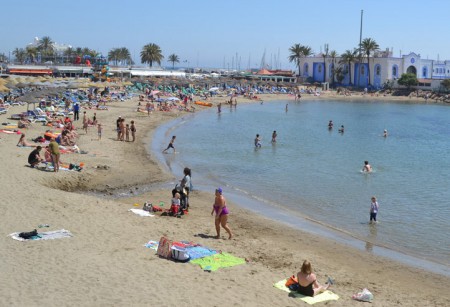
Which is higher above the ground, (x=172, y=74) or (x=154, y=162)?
(x=172, y=74)

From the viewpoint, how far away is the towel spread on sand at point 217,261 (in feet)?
33.4

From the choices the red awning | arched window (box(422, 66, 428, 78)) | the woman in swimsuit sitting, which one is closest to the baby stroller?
the woman in swimsuit sitting

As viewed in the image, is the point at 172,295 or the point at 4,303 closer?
the point at 4,303

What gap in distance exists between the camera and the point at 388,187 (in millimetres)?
22969

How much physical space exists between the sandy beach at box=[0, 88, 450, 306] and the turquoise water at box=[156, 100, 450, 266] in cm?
268

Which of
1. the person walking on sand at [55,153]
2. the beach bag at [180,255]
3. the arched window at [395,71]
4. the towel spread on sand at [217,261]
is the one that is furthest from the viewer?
the arched window at [395,71]

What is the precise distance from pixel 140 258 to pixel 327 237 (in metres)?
6.59

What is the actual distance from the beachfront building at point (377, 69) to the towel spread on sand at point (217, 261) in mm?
101181

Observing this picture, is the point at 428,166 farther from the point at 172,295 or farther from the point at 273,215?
the point at 172,295

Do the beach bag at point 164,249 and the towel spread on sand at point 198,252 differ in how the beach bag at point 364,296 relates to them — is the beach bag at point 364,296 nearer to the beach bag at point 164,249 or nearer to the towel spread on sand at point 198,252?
the towel spread on sand at point 198,252

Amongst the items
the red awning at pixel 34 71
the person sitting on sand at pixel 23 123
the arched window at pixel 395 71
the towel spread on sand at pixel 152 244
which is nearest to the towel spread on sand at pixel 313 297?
the towel spread on sand at pixel 152 244

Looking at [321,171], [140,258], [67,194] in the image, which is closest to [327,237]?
[140,258]

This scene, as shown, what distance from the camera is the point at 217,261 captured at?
34.6 feet

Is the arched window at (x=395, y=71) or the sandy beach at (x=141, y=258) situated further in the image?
the arched window at (x=395, y=71)
